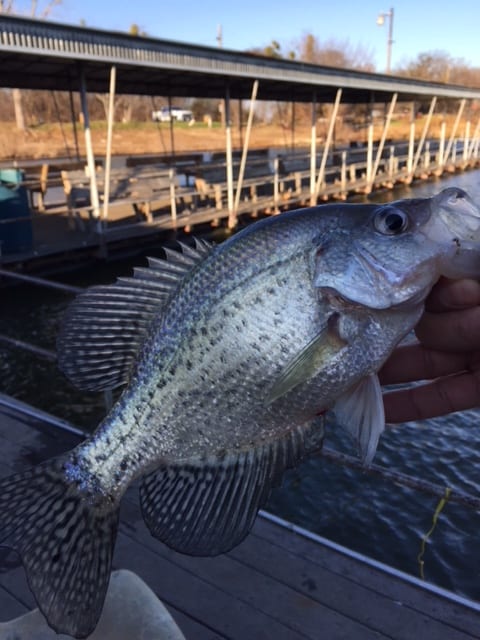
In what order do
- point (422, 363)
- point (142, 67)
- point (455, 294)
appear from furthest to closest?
point (142, 67) → point (422, 363) → point (455, 294)

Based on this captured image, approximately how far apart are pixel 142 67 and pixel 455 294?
1099 centimetres

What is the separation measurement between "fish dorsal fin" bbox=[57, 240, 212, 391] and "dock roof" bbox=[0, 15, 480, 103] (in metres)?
8.18

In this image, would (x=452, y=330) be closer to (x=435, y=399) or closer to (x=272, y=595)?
(x=435, y=399)

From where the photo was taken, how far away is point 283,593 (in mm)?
2635

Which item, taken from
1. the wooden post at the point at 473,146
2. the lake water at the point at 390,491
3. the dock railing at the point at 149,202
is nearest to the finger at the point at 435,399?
the lake water at the point at 390,491

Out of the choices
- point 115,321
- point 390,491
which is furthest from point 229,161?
point 115,321

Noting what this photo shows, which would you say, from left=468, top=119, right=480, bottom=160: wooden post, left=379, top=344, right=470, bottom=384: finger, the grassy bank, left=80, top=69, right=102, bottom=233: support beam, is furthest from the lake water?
left=468, top=119, right=480, bottom=160: wooden post

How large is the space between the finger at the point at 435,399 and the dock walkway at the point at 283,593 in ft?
3.54

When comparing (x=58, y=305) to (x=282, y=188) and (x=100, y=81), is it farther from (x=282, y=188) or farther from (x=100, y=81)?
(x=282, y=188)

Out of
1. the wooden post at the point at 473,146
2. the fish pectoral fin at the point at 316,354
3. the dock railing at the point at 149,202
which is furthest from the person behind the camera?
the wooden post at the point at 473,146

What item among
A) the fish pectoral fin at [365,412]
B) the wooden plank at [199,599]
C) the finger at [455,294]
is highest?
the finger at [455,294]

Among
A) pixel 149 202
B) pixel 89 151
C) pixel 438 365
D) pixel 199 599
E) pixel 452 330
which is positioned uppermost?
pixel 452 330

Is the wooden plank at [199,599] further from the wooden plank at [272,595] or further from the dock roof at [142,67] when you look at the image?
the dock roof at [142,67]

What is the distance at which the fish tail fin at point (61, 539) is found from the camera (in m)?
1.43
